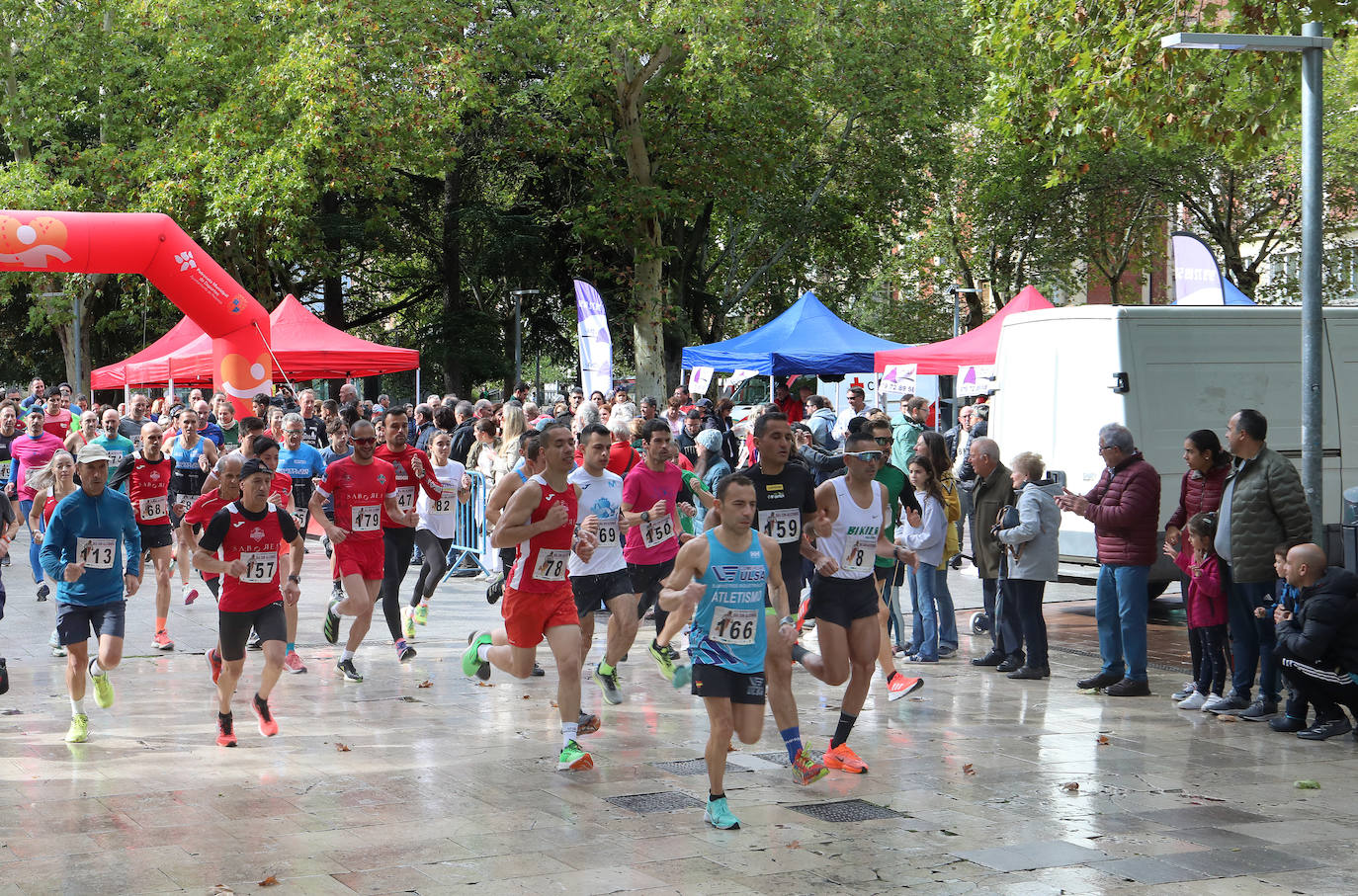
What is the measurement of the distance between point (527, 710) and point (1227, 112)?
323 inches

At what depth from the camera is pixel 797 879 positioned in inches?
222

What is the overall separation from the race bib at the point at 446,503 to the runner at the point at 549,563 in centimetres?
352

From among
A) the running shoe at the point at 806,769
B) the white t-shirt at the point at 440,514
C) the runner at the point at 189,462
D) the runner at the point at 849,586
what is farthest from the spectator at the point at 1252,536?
the runner at the point at 189,462

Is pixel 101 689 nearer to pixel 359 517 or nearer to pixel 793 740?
pixel 359 517

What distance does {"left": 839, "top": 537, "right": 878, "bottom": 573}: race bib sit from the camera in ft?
25.5

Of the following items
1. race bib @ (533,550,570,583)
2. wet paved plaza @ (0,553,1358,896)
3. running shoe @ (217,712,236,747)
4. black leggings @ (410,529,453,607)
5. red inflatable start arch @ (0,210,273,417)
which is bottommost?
wet paved plaza @ (0,553,1358,896)

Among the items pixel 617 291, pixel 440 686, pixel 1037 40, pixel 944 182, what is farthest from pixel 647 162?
pixel 440 686

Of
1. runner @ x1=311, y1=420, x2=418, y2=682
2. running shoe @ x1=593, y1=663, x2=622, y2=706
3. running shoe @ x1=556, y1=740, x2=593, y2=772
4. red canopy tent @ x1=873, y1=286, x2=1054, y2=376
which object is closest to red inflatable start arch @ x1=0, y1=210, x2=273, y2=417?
red canopy tent @ x1=873, y1=286, x2=1054, y2=376

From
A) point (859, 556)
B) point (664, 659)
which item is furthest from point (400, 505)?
point (859, 556)

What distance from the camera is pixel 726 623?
6.49m

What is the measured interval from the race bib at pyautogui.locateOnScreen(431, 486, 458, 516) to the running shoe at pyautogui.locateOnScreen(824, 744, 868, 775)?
15.2 feet

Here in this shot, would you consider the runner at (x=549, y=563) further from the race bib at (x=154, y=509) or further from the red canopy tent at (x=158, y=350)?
the red canopy tent at (x=158, y=350)

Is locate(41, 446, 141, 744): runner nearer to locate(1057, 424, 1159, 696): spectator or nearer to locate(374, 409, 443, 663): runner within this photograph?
locate(374, 409, 443, 663): runner

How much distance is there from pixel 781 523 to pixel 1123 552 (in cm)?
278
